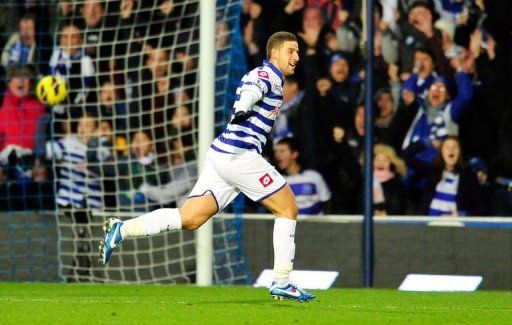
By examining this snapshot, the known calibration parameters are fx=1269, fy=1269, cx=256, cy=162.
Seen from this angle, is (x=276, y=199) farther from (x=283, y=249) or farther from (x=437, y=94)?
(x=437, y=94)

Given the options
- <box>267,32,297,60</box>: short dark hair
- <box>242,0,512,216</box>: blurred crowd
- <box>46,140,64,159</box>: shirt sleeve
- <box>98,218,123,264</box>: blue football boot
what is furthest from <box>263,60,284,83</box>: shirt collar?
<box>46,140,64,159</box>: shirt sleeve

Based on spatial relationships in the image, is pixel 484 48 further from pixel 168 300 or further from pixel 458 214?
pixel 168 300

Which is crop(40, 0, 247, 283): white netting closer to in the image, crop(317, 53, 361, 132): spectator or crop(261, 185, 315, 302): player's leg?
crop(317, 53, 361, 132): spectator

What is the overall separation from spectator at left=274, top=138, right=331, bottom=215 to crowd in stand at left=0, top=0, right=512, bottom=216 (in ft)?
0.05

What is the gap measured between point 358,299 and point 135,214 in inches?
149

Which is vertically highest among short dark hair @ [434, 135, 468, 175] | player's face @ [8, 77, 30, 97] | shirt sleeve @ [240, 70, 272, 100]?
player's face @ [8, 77, 30, 97]

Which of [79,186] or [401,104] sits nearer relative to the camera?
[401,104]

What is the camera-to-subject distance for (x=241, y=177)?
870 centimetres

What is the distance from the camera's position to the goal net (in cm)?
1290

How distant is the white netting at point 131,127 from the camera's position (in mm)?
12945

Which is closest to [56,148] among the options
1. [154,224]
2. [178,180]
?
[178,180]

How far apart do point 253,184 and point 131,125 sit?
16.0 ft

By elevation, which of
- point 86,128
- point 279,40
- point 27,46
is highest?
point 27,46

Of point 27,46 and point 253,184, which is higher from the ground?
point 27,46
